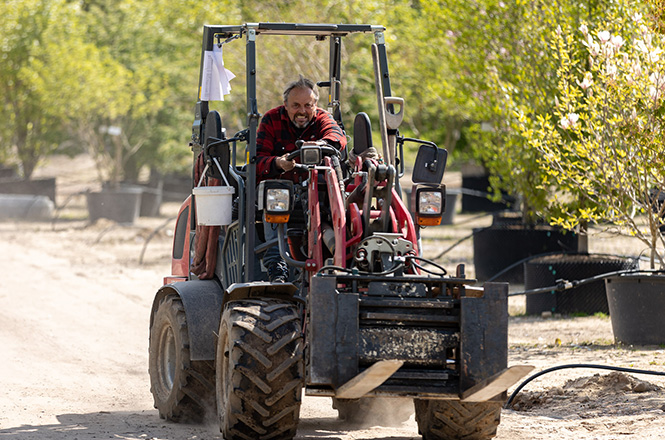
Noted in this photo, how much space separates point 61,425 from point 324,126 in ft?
8.92

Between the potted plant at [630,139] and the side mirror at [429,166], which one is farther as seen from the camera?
the potted plant at [630,139]

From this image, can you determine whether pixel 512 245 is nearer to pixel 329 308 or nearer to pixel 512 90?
pixel 512 90

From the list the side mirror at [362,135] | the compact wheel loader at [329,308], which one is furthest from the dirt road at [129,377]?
the side mirror at [362,135]

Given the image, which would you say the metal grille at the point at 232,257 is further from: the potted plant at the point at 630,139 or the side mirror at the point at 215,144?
the potted plant at the point at 630,139

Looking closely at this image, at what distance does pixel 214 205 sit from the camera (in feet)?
24.3

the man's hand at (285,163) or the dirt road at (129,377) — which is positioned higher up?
the man's hand at (285,163)

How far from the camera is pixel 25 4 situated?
31531 millimetres

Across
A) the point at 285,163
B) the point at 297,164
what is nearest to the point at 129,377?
the point at 285,163

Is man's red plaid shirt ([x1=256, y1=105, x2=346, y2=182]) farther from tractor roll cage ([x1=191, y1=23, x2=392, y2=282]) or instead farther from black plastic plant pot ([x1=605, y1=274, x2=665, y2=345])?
black plastic plant pot ([x1=605, y1=274, x2=665, y2=345])

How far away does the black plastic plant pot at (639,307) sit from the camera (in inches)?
402

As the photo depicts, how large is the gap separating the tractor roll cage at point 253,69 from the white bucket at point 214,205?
223mm

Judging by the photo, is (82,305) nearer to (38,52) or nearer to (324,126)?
(324,126)

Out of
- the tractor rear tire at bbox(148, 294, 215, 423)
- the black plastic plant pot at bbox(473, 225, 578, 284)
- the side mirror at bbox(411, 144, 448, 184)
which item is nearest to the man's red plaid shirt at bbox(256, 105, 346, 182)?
the side mirror at bbox(411, 144, 448, 184)

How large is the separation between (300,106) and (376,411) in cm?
227
